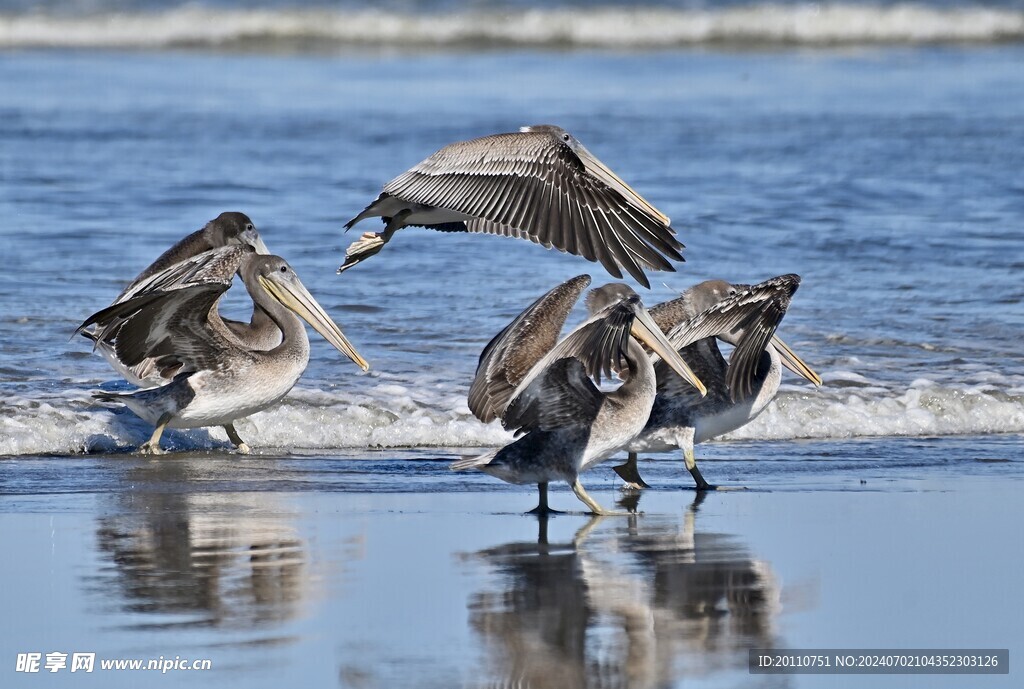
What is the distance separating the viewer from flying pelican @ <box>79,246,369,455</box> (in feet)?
26.5

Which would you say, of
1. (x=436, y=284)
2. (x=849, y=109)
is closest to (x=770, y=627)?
(x=436, y=284)

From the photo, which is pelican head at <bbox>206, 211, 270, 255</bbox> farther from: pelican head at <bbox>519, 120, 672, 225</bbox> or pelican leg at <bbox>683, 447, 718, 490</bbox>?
pelican leg at <bbox>683, 447, 718, 490</bbox>

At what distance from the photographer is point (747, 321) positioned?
7.50m

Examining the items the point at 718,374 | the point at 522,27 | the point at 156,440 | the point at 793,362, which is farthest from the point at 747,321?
the point at 522,27

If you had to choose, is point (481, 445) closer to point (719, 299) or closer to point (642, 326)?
point (719, 299)

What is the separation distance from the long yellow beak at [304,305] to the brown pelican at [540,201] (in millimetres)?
693

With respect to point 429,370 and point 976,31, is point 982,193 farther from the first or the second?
point 976,31

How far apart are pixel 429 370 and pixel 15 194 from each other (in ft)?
23.0

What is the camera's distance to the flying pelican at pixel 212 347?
808cm

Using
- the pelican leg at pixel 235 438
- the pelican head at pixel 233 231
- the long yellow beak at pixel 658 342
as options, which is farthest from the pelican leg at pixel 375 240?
the long yellow beak at pixel 658 342

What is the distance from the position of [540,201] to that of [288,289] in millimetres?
1550

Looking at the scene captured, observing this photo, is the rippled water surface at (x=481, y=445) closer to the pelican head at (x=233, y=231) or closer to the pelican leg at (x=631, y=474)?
the pelican leg at (x=631, y=474)

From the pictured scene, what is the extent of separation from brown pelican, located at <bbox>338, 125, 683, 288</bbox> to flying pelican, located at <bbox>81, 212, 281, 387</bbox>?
687 mm

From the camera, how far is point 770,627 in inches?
205
